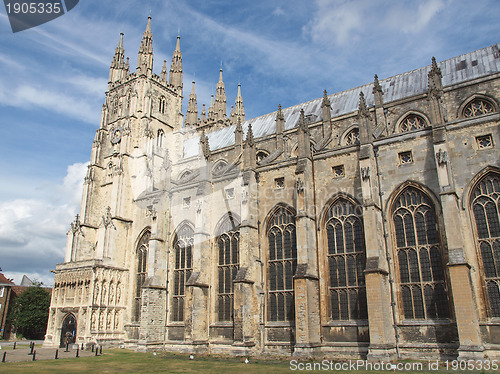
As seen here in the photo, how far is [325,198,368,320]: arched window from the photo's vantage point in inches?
862

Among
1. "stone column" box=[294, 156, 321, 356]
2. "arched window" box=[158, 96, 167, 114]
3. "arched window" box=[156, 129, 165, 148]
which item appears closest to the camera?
"stone column" box=[294, 156, 321, 356]

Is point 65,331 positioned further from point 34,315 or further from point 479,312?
point 479,312

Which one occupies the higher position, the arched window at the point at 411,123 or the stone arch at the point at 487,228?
the arched window at the point at 411,123

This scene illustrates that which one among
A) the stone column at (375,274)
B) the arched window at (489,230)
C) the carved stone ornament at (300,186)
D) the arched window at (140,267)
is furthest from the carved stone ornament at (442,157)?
the arched window at (140,267)

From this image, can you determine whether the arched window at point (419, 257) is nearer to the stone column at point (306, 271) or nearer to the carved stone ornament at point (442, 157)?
the carved stone ornament at point (442, 157)

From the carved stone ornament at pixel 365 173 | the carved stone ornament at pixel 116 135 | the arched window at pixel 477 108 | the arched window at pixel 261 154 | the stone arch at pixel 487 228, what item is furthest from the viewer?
the carved stone ornament at pixel 116 135

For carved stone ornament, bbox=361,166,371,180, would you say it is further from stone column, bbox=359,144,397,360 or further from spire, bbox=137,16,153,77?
spire, bbox=137,16,153,77

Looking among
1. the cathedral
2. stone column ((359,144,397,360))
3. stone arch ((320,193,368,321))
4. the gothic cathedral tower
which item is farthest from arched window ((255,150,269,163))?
stone column ((359,144,397,360))

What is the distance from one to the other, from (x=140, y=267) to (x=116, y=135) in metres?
16.1

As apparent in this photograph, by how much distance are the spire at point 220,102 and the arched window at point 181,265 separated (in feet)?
80.4

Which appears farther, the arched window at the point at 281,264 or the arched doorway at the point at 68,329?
the arched doorway at the point at 68,329

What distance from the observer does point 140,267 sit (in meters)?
34.5

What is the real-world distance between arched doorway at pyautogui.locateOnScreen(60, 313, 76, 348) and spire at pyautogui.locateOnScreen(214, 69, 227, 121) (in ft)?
93.9

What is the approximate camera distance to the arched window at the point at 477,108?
26.1 m
